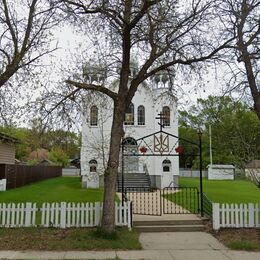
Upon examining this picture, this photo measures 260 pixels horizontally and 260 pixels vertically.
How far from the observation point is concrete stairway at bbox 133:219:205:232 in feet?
39.5

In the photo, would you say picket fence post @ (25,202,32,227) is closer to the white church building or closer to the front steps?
the front steps

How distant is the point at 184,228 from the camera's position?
1210 cm

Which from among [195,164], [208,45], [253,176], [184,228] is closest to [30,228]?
[184,228]

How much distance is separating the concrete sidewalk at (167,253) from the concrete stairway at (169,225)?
4.46 ft

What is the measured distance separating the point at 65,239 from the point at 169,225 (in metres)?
3.74

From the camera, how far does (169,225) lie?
40.3 feet

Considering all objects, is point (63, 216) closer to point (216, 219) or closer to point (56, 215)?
point (56, 215)

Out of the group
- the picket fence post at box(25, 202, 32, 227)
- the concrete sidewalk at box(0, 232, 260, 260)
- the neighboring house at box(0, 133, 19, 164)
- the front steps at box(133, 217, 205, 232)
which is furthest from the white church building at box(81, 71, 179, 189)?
the concrete sidewalk at box(0, 232, 260, 260)

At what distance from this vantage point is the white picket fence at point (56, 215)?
1152cm

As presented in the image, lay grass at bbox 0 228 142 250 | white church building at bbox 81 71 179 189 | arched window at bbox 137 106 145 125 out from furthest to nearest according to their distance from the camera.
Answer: arched window at bbox 137 106 145 125 < white church building at bbox 81 71 179 189 < grass at bbox 0 228 142 250

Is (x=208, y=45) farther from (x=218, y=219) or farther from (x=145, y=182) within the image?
(x=145, y=182)

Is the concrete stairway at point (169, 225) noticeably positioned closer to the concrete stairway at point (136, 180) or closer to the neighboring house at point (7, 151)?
the concrete stairway at point (136, 180)

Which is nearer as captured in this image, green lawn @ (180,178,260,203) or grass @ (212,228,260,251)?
grass @ (212,228,260,251)

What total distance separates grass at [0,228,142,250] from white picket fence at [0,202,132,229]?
330mm
